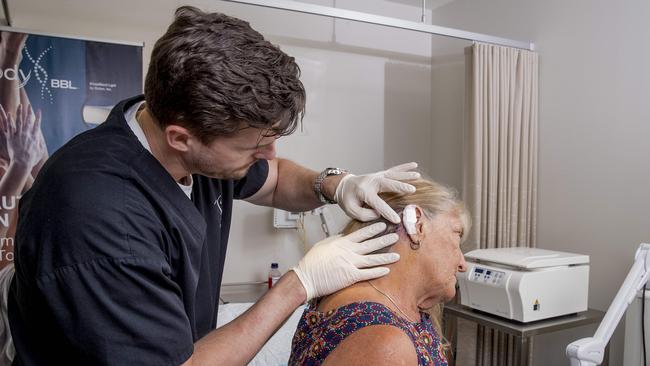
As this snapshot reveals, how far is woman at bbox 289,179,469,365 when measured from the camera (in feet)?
3.17

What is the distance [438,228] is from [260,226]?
2.11m

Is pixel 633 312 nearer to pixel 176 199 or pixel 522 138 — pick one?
pixel 522 138

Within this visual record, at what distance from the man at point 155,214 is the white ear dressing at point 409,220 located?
0.18 metres

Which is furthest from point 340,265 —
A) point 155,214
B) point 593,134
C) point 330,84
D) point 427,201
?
point 330,84

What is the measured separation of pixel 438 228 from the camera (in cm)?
120

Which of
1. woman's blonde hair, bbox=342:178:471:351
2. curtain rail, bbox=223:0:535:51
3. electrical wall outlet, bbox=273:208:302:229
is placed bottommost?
electrical wall outlet, bbox=273:208:302:229

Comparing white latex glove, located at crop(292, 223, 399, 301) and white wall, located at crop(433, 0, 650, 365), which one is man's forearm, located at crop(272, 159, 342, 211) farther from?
white wall, located at crop(433, 0, 650, 365)

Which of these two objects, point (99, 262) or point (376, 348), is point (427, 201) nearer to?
point (376, 348)

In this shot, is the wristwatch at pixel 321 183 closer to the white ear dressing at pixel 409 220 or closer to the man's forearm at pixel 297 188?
the man's forearm at pixel 297 188

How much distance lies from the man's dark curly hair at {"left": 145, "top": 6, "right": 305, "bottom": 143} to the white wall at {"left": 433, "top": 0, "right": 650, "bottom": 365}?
2.05 m

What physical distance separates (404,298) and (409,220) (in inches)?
6.8

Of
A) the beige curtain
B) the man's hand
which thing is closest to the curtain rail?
the beige curtain

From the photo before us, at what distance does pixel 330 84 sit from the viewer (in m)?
3.35

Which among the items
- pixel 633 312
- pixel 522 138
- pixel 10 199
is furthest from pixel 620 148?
pixel 10 199
